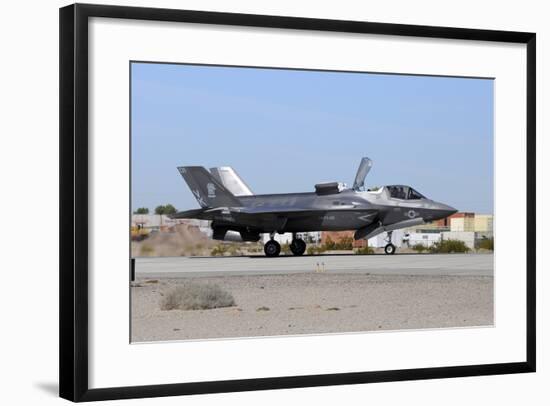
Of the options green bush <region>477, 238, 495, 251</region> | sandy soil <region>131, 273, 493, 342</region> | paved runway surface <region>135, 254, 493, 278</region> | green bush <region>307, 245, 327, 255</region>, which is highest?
green bush <region>477, 238, 495, 251</region>

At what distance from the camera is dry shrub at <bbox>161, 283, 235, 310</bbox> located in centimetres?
1162

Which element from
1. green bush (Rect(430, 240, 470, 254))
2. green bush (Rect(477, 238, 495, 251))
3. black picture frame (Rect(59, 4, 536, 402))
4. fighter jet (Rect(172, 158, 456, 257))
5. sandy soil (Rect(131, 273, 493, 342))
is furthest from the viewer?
green bush (Rect(430, 240, 470, 254))

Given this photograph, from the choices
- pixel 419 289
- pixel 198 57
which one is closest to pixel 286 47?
pixel 198 57

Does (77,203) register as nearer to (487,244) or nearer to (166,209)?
(166,209)

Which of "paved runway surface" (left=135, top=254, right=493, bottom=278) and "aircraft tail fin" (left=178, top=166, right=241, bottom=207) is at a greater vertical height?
"aircraft tail fin" (left=178, top=166, right=241, bottom=207)

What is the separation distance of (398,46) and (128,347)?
485cm

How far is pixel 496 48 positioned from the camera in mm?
12219

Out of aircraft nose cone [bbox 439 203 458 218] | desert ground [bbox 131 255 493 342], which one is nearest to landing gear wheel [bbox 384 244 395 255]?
desert ground [bbox 131 255 493 342]

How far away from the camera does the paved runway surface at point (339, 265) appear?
12531 millimetres

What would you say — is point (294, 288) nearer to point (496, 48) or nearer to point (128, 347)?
point (128, 347)

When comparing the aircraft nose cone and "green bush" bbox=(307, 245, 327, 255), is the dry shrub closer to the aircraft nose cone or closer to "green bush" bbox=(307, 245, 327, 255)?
"green bush" bbox=(307, 245, 327, 255)

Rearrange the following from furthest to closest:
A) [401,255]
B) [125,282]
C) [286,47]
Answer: [401,255]
[286,47]
[125,282]

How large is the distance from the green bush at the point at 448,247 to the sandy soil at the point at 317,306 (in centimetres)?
103

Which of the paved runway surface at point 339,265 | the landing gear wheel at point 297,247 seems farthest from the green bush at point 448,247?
the landing gear wheel at point 297,247
